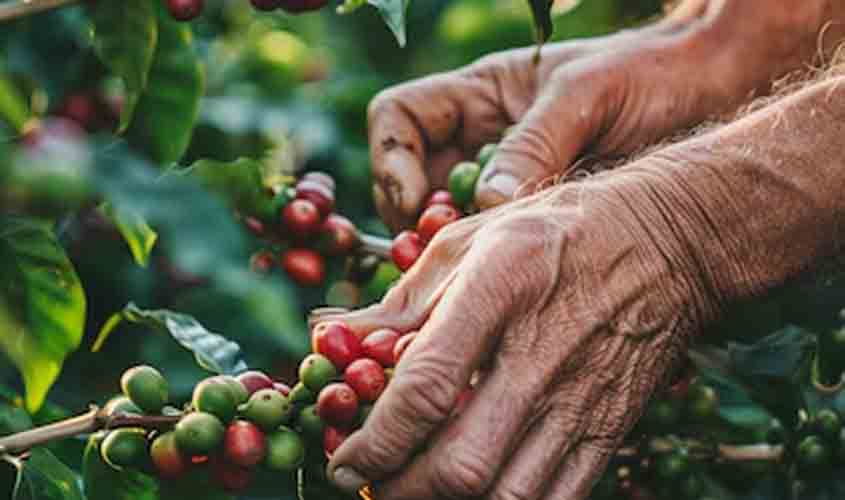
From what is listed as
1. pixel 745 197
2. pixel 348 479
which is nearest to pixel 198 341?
pixel 348 479

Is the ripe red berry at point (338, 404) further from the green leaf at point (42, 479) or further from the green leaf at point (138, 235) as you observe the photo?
the green leaf at point (138, 235)

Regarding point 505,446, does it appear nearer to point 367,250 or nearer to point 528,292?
point 528,292

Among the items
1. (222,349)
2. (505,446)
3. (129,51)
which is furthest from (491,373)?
(129,51)

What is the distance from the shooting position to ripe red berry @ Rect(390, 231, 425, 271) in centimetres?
272

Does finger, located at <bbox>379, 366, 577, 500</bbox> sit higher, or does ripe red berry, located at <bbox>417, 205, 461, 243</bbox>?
finger, located at <bbox>379, 366, 577, 500</bbox>

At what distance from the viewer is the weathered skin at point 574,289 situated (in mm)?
2037

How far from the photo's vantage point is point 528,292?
2.15 m

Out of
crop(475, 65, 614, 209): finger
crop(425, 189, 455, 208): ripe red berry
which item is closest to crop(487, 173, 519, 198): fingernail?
crop(475, 65, 614, 209): finger

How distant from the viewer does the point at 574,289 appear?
223cm

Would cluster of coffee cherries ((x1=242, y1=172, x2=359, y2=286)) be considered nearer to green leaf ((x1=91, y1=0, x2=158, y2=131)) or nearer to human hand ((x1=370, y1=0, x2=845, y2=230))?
human hand ((x1=370, y1=0, x2=845, y2=230))

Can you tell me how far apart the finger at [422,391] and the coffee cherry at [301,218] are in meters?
0.94

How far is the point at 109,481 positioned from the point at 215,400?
28 centimetres

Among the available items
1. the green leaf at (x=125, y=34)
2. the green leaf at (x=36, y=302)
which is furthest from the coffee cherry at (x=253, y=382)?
the green leaf at (x=125, y=34)

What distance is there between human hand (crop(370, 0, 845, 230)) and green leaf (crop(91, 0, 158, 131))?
2.26 ft
